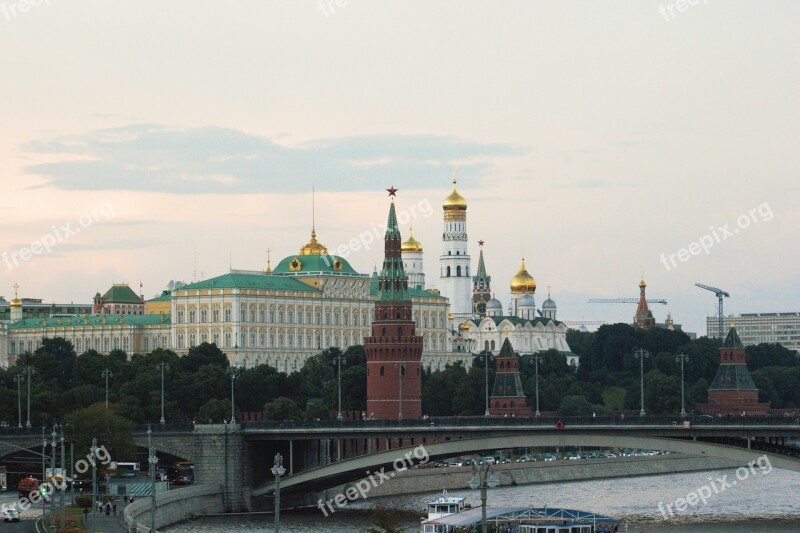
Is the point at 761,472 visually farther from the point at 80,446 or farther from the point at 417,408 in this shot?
the point at 80,446

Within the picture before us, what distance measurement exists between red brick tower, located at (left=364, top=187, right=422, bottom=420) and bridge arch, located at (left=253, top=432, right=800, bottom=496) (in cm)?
4619

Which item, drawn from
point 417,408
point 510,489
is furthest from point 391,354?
point 510,489

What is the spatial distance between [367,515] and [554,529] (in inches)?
1133

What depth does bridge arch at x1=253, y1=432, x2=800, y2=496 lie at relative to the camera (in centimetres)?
11531

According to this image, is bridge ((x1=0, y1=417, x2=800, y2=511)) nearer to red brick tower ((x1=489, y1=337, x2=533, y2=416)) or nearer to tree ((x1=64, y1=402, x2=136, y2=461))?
tree ((x1=64, y1=402, x2=136, y2=461))

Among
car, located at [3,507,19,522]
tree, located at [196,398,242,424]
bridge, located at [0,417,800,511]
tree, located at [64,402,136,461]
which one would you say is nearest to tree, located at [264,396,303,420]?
tree, located at [196,398,242,424]

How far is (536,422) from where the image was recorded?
414 feet

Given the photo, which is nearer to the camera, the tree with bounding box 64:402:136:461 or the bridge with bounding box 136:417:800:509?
the bridge with bounding box 136:417:800:509

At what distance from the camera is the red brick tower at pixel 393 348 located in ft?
596

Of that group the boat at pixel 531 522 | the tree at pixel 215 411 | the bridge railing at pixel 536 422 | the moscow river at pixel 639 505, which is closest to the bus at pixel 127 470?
the bridge railing at pixel 536 422
